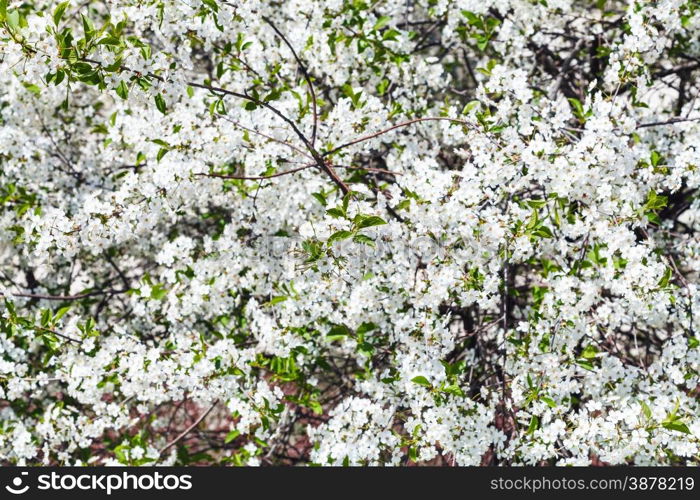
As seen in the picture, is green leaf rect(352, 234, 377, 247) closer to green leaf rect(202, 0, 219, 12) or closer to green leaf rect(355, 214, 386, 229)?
green leaf rect(355, 214, 386, 229)

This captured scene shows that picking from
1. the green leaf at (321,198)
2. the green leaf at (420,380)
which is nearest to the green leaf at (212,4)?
the green leaf at (321,198)

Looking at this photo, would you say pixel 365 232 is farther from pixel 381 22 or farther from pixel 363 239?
pixel 381 22

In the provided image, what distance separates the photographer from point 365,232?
2.83 meters

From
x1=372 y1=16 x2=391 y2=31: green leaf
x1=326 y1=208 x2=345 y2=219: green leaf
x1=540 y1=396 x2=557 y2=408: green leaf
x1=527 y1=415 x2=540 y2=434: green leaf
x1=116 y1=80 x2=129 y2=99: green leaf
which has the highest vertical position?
x1=372 y1=16 x2=391 y2=31: green leaf

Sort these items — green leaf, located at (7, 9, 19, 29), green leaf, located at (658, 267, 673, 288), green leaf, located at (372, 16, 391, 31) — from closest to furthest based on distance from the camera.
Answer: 1. green leaf, located at (7, 9, 19, 29)
2. green leaf, located at (658, 267, 673, 288)
3. green leaf, located at (372, 16, 391, 31)

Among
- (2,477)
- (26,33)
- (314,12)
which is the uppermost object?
(314,12)

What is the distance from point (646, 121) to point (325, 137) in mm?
1878

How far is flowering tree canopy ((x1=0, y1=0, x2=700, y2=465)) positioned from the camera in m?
2.86

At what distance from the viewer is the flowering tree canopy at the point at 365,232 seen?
286 cm

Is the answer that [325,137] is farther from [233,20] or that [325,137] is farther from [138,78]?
[138,78]

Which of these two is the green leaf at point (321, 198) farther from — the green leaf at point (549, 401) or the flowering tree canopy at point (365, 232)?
the green leaf at point (549, 401)

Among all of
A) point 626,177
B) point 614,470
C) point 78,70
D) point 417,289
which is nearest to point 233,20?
point 78,70

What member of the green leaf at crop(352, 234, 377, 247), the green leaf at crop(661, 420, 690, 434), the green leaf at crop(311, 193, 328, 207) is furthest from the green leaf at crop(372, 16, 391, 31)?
the green leaf at crop(661, 420, 690, 434)

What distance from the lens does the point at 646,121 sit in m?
3.94
